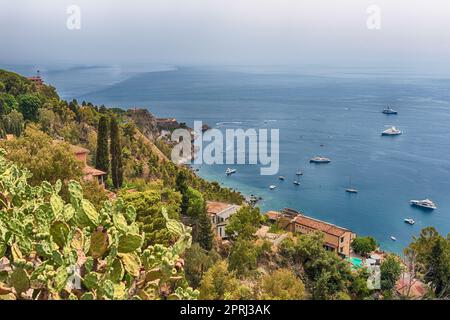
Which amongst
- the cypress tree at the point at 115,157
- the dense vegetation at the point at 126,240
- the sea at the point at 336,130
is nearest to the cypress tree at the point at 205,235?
the dense vegetation at the point at 126,240

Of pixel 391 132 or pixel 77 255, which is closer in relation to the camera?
pixel 77 255

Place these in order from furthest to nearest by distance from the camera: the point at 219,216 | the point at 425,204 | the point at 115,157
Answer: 1. the point at 425,204
2. the point at 219,216
3. the point at 115,157

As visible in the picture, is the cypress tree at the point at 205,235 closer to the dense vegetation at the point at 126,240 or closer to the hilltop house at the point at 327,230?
the dense vegetation at the point at 126,240

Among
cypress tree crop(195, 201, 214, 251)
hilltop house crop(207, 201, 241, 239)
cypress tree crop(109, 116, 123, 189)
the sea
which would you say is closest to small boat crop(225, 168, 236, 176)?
the sea

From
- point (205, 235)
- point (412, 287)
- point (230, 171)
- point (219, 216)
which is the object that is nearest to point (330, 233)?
point (219, 216)

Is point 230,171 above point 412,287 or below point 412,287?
below

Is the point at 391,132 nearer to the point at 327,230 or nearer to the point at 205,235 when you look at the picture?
the point at 327,230
